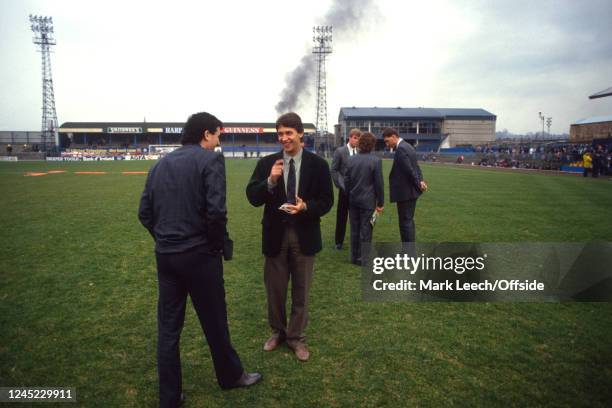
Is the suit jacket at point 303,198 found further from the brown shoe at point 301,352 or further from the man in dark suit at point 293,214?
the brown shoe at point 301,352

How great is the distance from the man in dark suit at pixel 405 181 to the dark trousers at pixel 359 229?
529 millimetres

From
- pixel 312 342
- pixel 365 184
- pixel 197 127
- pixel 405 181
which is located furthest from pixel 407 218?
pixel 197 127

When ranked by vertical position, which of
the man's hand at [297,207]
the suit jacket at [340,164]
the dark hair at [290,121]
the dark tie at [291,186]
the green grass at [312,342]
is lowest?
the green grass at [312,342]

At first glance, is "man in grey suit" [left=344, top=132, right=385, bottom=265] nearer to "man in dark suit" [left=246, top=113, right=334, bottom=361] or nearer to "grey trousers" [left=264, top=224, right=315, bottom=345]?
"man in dark suit" [left=246, top=113, right=334, bottom=361]

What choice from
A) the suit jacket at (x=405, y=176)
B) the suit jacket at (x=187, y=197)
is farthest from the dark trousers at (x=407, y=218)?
the suit jacket at (x=187, y=197)

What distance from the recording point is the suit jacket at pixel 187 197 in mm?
2621

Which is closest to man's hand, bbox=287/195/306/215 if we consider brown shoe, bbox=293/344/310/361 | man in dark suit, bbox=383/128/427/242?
brown shoe, bbox=293/344/310/361

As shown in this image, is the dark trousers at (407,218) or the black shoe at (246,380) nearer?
the black shoe at (246,380)

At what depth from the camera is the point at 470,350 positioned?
12.4 ft

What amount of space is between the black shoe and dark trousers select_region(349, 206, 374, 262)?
3452mm

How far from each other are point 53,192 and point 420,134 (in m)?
66.9

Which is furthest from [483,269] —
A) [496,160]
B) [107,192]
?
[496,160]

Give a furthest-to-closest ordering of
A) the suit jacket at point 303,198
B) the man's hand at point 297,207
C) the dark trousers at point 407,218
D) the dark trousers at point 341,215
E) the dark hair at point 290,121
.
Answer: the dark trousers at point 341,215, the dark trousers at point 407,218, the suit jacket at point 303,198, the dark hair at point 290,121, the man's hand at point 297,207

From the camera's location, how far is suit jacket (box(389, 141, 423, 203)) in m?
5.75
